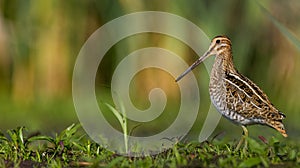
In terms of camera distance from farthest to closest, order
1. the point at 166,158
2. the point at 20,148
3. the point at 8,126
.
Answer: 1. the point at 8,126
2. the point at 20,148
3. the point at 166,158

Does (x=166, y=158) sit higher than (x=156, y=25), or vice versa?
(x=156, y=25)

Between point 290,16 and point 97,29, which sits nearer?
point 290,16

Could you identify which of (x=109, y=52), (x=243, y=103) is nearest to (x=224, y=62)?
(x=243, y=103)

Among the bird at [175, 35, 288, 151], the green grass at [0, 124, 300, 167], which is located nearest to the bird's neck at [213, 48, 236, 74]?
the bird at [175, 35, 288, 151]

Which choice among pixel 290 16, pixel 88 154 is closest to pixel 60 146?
pixel 88 154

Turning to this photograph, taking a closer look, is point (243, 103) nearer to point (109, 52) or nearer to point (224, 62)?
point (224, 62)

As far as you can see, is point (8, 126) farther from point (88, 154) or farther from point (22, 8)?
point (88, 154)

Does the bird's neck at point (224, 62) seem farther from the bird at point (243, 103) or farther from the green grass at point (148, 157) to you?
the green grass at point (148, 157)
